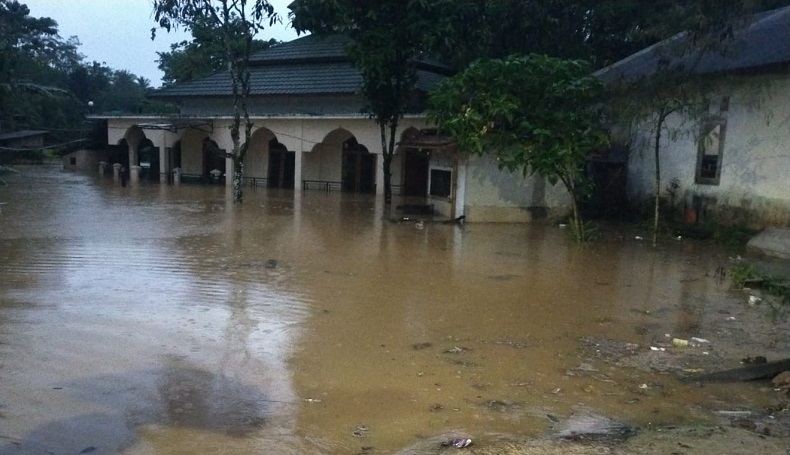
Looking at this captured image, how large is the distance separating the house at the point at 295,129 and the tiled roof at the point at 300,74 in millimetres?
46

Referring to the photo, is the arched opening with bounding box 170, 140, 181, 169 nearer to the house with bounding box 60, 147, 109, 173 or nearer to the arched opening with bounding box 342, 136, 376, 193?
the house with bounding box 60, 147, 109, 173

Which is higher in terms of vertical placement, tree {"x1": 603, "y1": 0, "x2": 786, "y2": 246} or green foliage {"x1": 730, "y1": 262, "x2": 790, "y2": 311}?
tree {"x1": 603, "y1": 0, "x2": 786, "y2": 246}

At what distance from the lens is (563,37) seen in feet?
77.0

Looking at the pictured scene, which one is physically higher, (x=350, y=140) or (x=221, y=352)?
(x=350, y=140)

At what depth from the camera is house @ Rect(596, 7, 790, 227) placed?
13.6m

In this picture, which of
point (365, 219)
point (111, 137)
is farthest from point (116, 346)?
point (111, 137)

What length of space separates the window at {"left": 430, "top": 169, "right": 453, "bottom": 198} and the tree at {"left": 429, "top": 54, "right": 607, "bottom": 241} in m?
2.53

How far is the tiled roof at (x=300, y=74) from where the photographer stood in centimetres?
2536

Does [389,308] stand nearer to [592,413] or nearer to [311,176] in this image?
[592,413]

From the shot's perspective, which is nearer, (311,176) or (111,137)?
(311,176)

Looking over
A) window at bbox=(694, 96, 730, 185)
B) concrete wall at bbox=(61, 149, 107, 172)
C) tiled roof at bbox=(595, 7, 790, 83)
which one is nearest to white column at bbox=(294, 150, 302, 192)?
tiled roof at bbox=(595, 7, 790, 83)

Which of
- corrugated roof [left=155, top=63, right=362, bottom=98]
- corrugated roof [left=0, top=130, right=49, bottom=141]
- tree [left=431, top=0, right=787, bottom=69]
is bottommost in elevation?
corrugated roof [left=0, top=130, right=49, bottom=141]

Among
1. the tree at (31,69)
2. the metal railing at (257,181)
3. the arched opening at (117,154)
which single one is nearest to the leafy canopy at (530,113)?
the tree at (31,69)

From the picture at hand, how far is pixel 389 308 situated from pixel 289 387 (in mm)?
2801
